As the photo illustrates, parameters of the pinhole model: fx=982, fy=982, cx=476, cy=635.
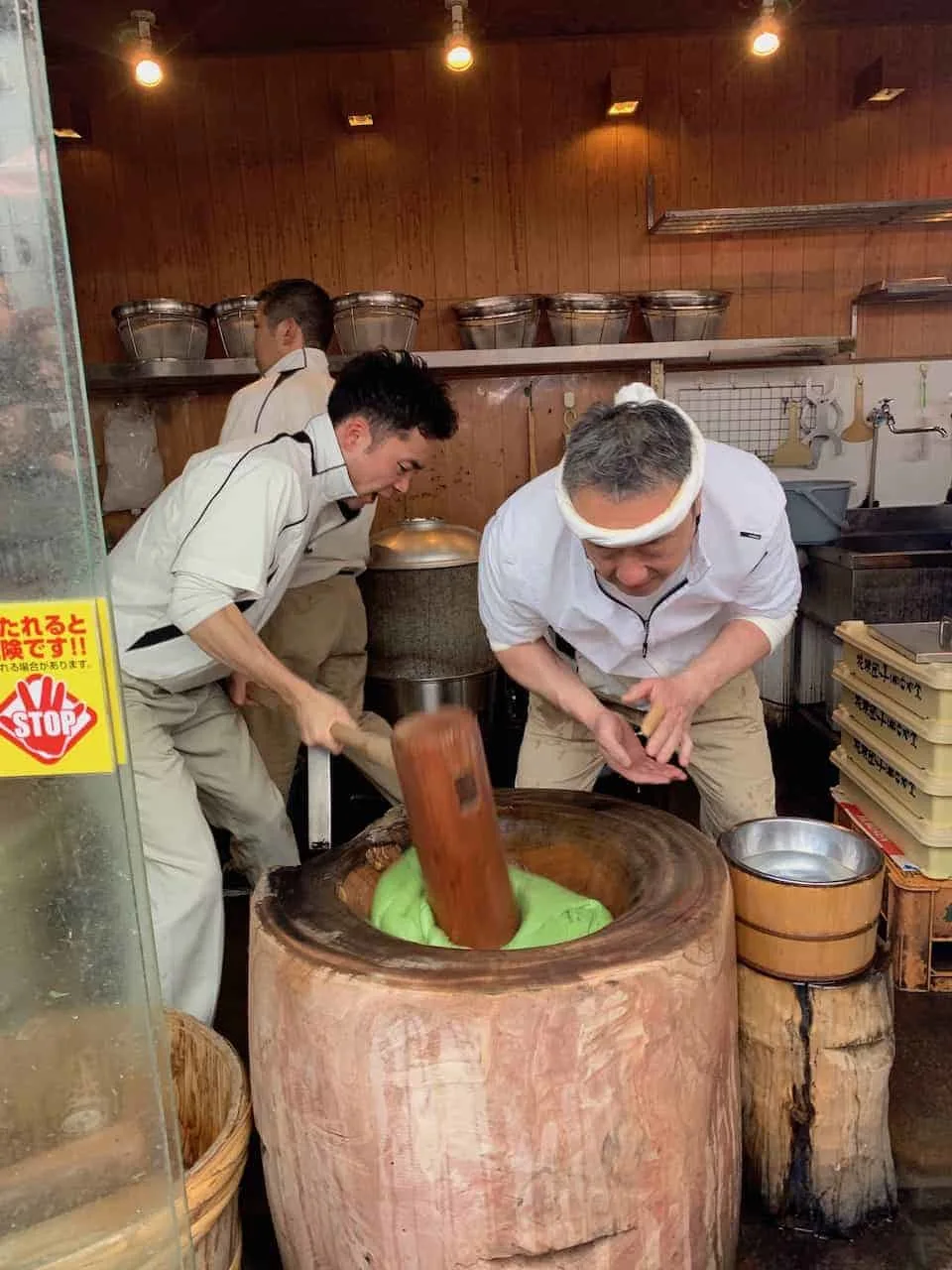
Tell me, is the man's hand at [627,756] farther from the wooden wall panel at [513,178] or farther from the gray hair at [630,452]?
the wooden wall panel at [513,178]

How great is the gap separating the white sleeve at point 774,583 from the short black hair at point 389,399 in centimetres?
84

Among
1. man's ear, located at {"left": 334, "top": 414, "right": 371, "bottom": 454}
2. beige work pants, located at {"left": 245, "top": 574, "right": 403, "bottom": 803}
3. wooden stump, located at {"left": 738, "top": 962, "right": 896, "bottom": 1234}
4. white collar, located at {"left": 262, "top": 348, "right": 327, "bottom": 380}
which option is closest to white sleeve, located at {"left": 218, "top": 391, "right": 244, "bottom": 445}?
white collar, located at {"left": 262, "top": 348, "right": 327, "bottom": 380}

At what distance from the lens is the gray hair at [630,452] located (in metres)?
1.66

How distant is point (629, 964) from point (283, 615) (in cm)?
243

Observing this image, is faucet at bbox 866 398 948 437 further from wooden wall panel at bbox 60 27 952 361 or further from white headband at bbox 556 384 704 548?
white headband at bbox 556 384 704 548

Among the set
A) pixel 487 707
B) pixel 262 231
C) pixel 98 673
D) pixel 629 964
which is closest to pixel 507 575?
pixel 629 964

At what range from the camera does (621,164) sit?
4934mm

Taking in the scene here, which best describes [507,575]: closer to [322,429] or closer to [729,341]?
[322,429]

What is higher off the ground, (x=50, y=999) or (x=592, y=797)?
(x=50, y=999)

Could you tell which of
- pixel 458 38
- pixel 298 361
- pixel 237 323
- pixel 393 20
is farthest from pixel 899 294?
pixel 237 323

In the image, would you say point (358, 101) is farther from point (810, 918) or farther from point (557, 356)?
point (810, 918)

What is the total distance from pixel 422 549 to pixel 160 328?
5.55ft

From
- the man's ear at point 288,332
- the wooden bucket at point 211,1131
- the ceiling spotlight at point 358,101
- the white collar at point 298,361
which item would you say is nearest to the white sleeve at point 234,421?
the white collar at point 298,361

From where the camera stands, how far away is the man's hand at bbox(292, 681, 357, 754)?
76.7 inches
